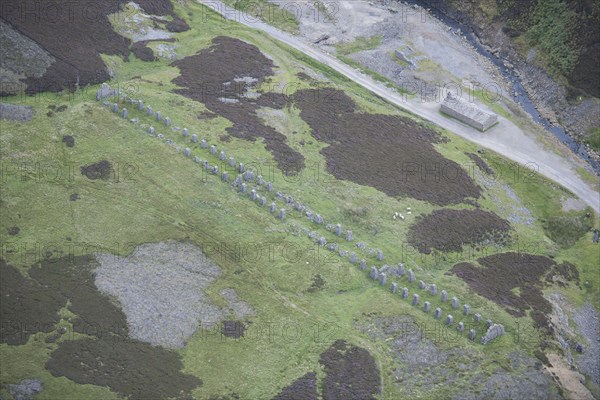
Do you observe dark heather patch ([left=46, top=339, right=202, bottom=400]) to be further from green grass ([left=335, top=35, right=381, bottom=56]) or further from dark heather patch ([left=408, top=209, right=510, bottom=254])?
green grass ([left=335, top=35, right=381, bottom=56])

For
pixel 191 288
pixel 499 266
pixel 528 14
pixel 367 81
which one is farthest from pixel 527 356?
pixel 528 14

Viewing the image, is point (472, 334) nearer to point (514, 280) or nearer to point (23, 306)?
point (514, 280)

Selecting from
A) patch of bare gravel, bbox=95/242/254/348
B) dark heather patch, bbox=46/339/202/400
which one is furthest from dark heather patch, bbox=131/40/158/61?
dark heather patch, bbox=46/339/202/400

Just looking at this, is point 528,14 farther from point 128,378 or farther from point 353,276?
point 128,378

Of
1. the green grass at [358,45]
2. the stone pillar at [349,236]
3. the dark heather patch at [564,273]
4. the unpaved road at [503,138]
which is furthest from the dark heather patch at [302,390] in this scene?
the green grass at [358,45]

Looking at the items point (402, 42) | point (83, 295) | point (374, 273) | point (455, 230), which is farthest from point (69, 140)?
point (402, 42)

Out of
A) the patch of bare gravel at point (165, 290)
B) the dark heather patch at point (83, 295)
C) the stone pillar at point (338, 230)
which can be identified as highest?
the stone pillar at point (338, 230)

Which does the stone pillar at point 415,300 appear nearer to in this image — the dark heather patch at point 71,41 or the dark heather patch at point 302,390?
the dark heather patch at point 302,390
